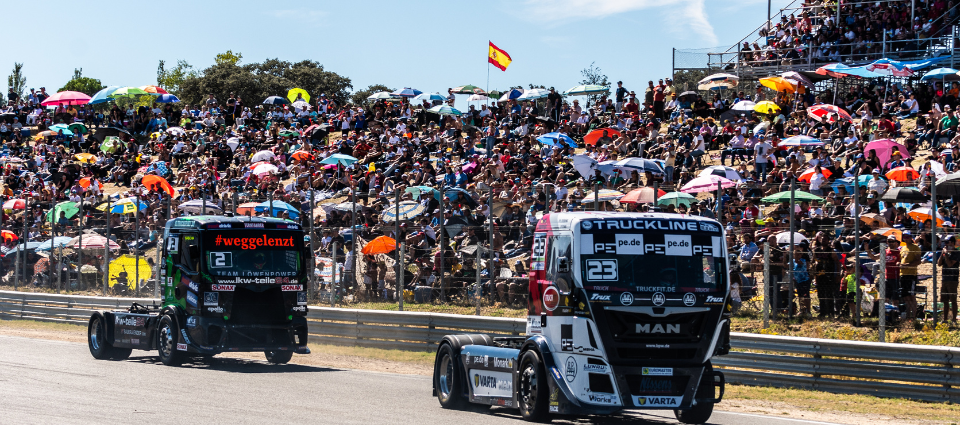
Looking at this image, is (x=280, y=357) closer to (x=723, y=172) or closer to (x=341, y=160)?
(x=723, y=172)

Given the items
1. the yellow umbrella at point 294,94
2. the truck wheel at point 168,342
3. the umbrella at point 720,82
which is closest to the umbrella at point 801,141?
the umbrella at point 720,82

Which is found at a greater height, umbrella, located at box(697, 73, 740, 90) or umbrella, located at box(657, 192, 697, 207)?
umbrella, located at box(697, 73, 740, 90)

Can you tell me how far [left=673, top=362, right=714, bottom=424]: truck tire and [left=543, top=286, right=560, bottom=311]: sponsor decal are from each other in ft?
5.48

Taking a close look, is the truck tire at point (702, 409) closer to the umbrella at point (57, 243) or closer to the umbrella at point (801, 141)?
the umbrella at point (801, 141)

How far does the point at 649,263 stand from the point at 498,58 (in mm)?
28137

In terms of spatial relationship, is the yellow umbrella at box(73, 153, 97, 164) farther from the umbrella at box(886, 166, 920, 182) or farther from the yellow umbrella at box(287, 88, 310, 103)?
the umbrella at box(886, 166, 920, 182)

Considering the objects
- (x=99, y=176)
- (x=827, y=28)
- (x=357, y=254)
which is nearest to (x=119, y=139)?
(x=99, y=176)

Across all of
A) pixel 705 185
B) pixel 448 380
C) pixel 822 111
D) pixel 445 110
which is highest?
pixel 445 110

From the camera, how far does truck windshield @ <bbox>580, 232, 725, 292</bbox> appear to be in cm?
1050

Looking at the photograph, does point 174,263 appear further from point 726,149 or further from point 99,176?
point 99,176

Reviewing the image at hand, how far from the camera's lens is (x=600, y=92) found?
42.3 m

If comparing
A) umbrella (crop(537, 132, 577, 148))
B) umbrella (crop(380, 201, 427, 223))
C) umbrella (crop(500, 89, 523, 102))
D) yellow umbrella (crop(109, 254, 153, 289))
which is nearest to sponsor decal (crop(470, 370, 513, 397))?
umbrella (crop(380, 201, 427, 223))

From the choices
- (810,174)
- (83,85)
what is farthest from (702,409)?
(83,85)

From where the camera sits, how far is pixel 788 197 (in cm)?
1789
